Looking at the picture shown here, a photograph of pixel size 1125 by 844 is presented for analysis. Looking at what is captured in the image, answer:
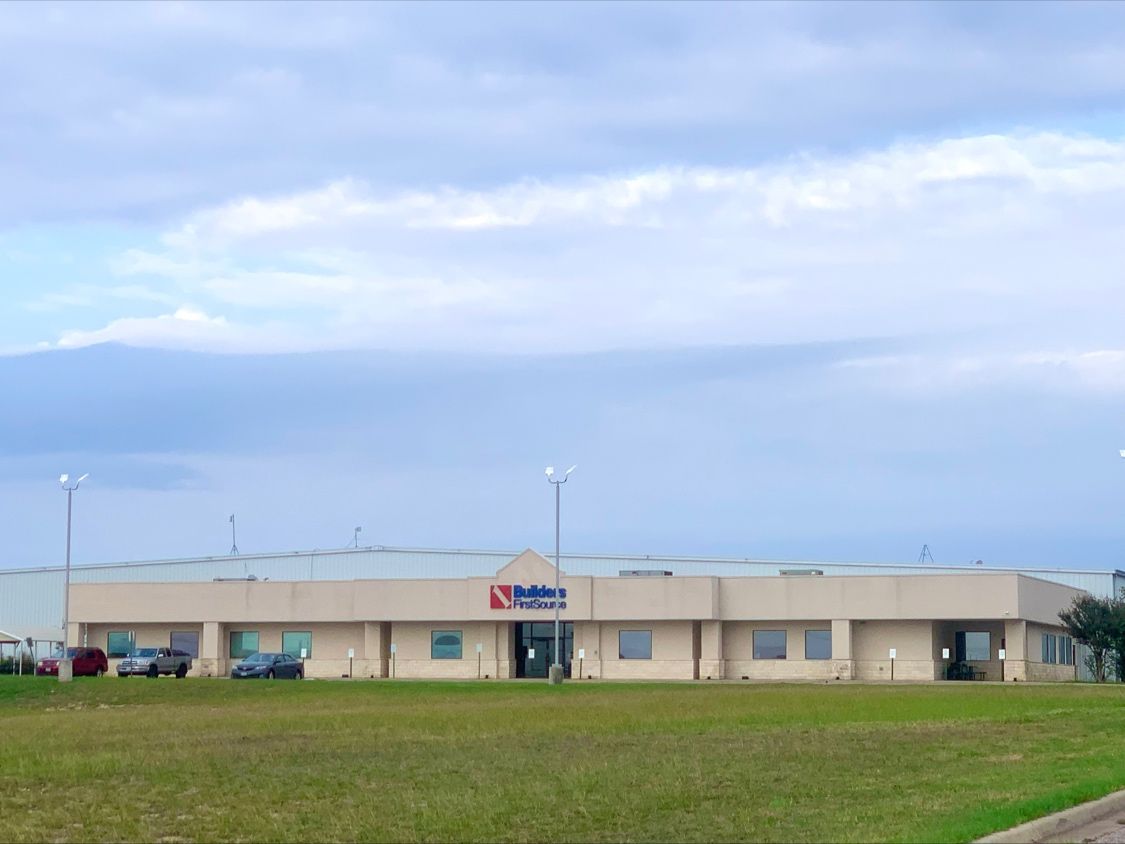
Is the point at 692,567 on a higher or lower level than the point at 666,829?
higher

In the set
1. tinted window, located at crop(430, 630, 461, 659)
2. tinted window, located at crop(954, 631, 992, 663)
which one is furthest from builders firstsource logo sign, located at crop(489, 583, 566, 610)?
tinted window, located at crop(954, 631, 992, 663)

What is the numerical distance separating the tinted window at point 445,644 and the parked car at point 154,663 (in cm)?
1283

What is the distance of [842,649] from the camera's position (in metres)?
77.1

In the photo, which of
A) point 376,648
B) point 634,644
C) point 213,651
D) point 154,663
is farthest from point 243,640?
point 634,644

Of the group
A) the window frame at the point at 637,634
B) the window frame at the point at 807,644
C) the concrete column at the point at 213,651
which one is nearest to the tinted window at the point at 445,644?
the window frame at the point at 637,634

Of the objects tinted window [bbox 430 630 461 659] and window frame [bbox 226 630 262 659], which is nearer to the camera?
→ tinted window [bbox 430 630 461 659]

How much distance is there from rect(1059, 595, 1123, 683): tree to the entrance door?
25.4m

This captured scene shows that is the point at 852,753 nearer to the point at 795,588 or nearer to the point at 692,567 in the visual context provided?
the point at 795,588

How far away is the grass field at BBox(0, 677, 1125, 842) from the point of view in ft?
50.4

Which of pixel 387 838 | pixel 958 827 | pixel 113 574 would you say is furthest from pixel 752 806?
pixel 113 574

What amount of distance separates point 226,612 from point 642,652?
23.4 m

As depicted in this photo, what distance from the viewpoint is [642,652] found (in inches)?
3169

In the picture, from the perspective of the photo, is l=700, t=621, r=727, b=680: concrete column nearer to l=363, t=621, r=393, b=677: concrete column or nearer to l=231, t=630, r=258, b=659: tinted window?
l=363, t=621, r=393, b=677: concrete column

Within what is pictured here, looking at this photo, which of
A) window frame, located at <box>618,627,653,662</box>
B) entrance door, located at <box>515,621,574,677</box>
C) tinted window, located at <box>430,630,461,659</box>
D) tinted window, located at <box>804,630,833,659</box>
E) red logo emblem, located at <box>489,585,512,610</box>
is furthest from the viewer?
tinted window, located at <box>430,630,461,659</box>
